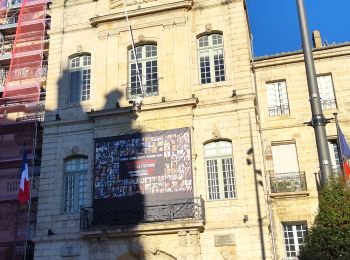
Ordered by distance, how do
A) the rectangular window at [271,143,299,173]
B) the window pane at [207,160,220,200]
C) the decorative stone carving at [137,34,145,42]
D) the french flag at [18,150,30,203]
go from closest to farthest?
1. the window pane at [207,160,220,200]
2. the french flag at [18,150,30,203]
3. the rectangular window at [271,143,299,173]
4. the decorative stone carving at [137,34,145,42]

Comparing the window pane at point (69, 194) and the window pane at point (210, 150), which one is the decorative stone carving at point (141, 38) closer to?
the window pane at point (210, 150)

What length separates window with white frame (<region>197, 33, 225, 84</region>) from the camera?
1914cm

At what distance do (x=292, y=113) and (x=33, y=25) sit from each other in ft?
51.1

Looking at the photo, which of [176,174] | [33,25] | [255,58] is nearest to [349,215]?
[176,174]

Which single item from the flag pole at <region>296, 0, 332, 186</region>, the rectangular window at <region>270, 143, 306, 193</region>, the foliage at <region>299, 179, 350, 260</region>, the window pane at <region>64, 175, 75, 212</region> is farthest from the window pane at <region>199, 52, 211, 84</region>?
the foliage at <region>299, 179, 350, 260</region>

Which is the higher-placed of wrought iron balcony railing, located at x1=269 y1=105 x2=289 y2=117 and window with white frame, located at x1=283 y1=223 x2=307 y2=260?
wrought iron balcony railing, located at x1=269 y1=105 x2=289 y2=117

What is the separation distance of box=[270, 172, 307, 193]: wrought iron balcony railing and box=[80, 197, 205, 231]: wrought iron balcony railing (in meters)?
3.29

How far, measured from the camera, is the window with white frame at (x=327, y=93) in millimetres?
19344

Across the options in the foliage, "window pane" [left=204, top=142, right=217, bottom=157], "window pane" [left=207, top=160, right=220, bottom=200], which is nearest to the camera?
the foliage

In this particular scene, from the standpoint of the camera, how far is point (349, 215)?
28.8ft

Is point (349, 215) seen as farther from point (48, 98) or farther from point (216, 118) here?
point (48, 98)

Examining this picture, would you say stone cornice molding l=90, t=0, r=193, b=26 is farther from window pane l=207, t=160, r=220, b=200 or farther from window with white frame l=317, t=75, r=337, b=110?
window pane l=207, t=160, r=220, b=200

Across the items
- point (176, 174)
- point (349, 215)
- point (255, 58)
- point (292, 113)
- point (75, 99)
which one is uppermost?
point (255, 58)

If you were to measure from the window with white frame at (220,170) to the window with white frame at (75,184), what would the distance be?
5.03 m
